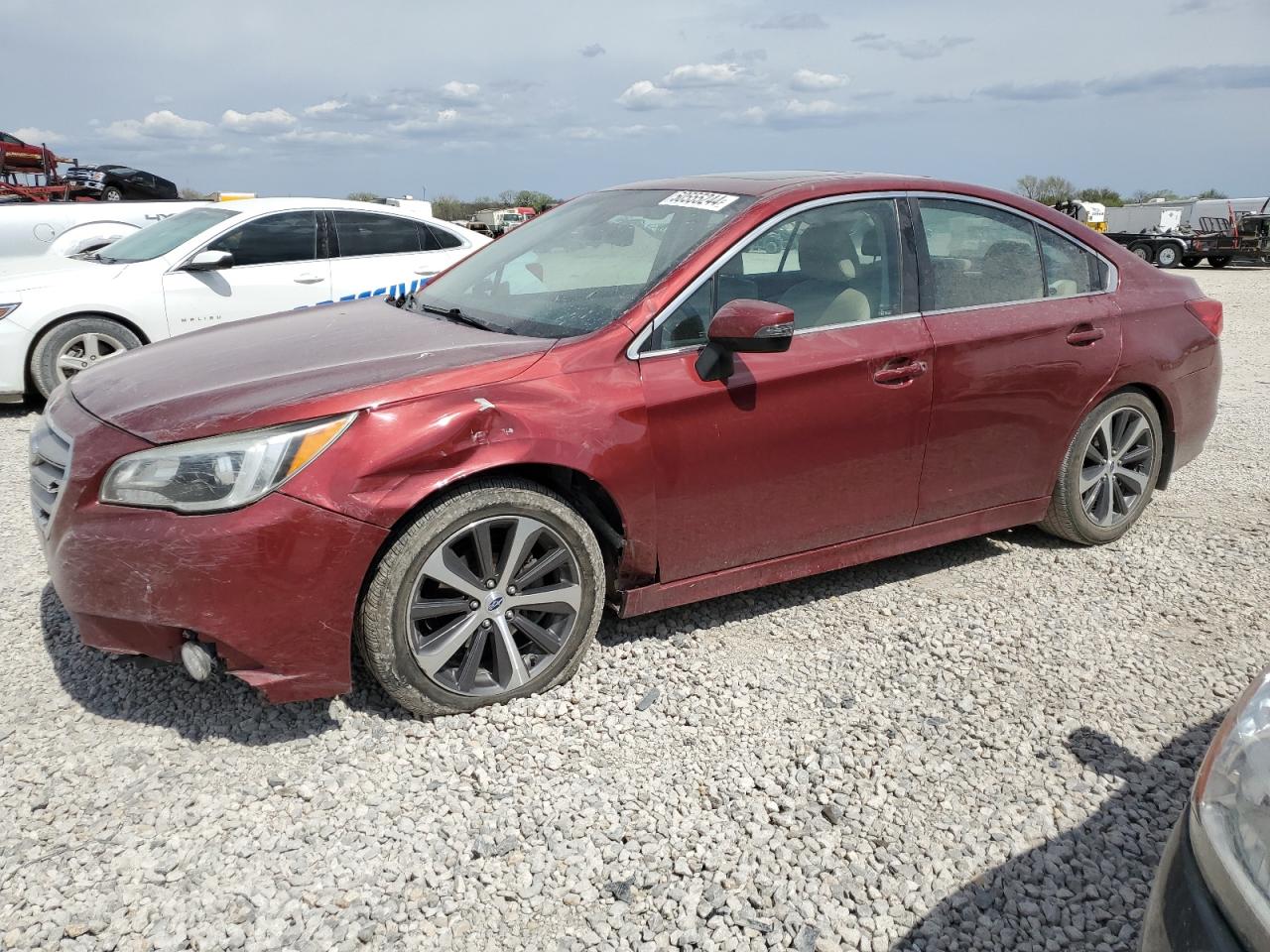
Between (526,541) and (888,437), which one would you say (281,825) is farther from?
(888,437)

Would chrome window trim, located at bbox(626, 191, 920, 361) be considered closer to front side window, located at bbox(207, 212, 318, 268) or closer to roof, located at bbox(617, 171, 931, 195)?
roof, located at bbox(617, 171, 931, 195)

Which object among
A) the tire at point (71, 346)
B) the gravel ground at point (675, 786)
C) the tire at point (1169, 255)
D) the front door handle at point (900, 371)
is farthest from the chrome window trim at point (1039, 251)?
the tire at point (1169, 255)

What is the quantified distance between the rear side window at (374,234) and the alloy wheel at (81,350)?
185 centimetres

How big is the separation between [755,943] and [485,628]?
4.19ft

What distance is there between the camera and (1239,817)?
1705 mm

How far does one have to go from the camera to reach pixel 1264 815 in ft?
5.48

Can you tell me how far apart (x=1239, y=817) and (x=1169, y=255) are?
31824mm

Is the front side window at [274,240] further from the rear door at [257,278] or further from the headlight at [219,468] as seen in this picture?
the headlight at [219,468]

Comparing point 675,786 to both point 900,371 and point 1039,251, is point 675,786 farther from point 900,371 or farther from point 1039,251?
point 1039,251

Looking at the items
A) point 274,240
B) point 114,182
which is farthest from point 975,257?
point 114,182

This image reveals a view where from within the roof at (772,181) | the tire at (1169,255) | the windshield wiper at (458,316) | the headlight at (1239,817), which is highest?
the roof at (772,181)

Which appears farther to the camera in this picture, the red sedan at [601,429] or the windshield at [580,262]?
the windshield at [580,262]

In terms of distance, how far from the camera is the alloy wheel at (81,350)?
7375mm

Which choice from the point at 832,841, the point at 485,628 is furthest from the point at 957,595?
the point at 485,628
